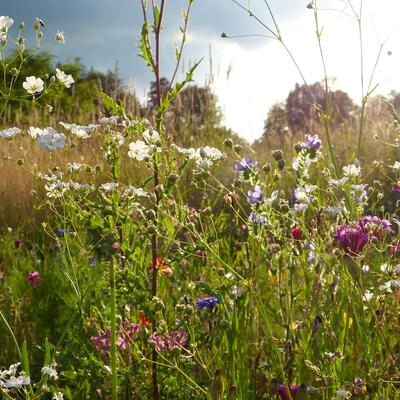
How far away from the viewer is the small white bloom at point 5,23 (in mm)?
1904

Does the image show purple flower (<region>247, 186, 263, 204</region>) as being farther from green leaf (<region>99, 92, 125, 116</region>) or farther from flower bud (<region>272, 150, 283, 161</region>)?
green leaf (<region>99, 92, 125, 116</region>)

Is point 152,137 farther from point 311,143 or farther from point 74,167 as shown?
point 311,143

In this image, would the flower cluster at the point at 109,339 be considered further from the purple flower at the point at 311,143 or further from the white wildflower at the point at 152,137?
the purple flower at the point at 311,143

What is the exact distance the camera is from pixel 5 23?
75.6 inches

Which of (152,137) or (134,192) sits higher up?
(152,137)

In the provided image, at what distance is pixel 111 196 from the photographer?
1.74 meters

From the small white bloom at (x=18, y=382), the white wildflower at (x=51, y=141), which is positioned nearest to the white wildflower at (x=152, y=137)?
the white wildflower at (x=51, y=141)

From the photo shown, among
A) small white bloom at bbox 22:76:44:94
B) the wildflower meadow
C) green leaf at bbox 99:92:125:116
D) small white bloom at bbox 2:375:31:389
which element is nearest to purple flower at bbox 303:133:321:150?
the wildflower meadow

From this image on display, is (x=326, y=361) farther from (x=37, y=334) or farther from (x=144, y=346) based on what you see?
(x=37, y=334)

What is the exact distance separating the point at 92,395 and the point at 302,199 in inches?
35.6

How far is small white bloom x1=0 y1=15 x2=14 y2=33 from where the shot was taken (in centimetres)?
190

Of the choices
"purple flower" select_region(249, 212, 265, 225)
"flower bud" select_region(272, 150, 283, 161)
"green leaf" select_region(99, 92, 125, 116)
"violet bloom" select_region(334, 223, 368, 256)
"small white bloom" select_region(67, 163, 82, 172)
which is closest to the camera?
"violet bloom" select_region(334, 223, 368, 256)

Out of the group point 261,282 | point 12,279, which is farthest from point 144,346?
point 12,279

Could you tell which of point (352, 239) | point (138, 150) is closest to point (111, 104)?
point (138, 150)
